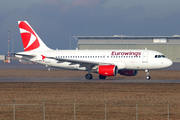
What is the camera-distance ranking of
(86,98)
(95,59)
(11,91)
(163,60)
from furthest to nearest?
(95,59)
(163,60)
(11,91)
(86,98)

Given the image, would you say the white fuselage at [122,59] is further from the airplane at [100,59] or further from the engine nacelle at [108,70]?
the engine nacelle at [108,70]

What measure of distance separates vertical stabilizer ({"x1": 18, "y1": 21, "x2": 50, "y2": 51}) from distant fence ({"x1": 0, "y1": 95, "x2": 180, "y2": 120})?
77.6ft

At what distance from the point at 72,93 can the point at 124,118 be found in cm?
1116

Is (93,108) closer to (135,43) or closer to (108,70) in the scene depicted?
(108,70)

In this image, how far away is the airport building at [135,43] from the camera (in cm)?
11919

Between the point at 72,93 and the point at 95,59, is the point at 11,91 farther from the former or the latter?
the point at 95,59

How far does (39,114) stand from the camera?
1823 cm

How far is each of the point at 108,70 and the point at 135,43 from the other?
273 feet

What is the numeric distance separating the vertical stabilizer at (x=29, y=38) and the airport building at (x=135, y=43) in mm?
70128

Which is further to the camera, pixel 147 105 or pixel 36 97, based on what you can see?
pixel 36 97

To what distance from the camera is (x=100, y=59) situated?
1709 inches

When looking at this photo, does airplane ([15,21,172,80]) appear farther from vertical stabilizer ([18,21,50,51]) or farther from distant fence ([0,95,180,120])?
distant fence ([0,95,180,120])

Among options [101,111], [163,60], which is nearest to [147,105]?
[101,111]

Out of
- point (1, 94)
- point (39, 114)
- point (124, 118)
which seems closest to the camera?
point (124, 118)
